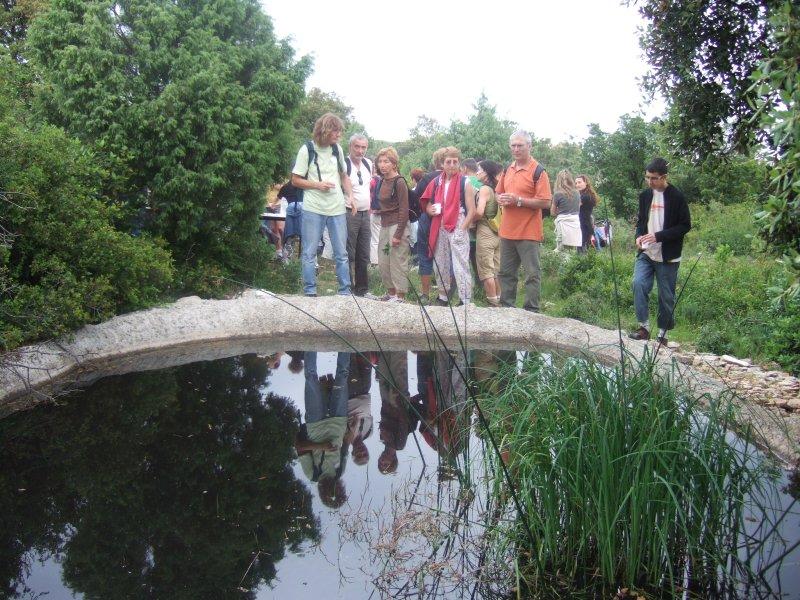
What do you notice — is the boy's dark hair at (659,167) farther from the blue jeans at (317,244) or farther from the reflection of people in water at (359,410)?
the blue jeans at (317,244)

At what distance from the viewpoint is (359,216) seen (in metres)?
9.54

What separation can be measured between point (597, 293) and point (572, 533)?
627cm

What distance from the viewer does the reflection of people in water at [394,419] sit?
504cm

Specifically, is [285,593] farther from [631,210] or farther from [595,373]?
[631,210]

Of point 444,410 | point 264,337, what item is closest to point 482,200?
point 264,337

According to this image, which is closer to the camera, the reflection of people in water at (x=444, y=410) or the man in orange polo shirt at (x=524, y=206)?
the reflection of people in water at (x=444, y=410)

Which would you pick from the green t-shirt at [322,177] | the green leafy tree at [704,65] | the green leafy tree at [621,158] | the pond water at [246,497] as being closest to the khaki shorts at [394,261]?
the green t-shirt at [322,177]

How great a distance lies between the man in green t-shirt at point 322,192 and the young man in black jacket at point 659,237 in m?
3.03

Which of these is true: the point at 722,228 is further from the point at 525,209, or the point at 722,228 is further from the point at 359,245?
the point at 359,245

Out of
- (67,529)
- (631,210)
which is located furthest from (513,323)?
(631,210)

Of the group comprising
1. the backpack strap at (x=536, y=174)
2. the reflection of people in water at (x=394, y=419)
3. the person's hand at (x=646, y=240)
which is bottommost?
the reflection of people in water at (x=394, y=419)

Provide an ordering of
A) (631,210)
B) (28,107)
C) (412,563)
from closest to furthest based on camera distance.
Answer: (412,563)
(28,107)
(631,210)

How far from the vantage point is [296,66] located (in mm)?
9883

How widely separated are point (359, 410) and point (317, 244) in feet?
10.2
